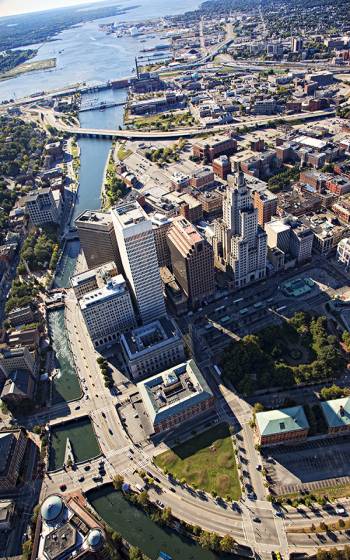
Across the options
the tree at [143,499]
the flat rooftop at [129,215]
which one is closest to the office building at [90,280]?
the flat rooftop at [129,215]

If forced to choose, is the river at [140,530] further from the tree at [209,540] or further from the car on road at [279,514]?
the car on road at [279,514]

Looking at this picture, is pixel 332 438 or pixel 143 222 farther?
pixel 143 222

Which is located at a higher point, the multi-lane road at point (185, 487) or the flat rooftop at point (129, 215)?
the flat rooftop at point (129, 215)

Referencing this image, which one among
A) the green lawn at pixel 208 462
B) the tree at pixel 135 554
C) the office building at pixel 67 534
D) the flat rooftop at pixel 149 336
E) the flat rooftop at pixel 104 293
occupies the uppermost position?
the flat rooftop at pixel 104 293

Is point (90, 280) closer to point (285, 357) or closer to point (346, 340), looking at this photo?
point (285, 357)

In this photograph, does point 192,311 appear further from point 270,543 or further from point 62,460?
point 270,543

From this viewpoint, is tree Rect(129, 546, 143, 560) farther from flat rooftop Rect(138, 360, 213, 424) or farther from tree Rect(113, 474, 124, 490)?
flat rooftop Rect(138, 360, 213, 424)

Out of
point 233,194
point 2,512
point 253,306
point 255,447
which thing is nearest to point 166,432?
point 255,447
